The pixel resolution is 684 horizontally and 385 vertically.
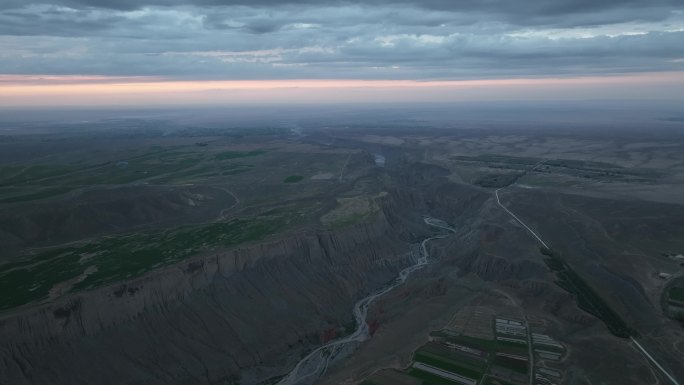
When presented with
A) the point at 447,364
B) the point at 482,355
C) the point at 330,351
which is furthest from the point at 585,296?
the point at 330,351

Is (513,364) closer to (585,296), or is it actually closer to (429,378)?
(429,378)

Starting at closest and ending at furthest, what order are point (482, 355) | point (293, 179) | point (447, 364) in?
point (447, 364) < point (482, 355) < point (293, 179)

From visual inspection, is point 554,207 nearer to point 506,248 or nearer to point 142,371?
point 506,248

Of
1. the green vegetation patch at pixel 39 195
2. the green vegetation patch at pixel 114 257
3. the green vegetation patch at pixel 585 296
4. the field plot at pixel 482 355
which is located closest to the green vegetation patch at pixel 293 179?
the green vegetation patch at pixel 114 257

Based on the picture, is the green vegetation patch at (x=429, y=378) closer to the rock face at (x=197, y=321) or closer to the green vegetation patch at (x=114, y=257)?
the rock face at (x=197, y=321)

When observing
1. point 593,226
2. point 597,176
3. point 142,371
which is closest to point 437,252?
point 593,226

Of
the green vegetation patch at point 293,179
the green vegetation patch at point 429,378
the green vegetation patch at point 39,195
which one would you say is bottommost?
the green vegetation patch at point 429,378

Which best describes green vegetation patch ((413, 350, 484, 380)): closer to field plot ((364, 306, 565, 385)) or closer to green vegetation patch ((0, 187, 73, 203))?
field plot ((364, 306, 565, 385))

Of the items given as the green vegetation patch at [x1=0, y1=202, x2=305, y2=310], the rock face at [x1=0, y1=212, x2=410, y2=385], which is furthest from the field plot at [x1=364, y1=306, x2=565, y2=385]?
the green vegetation patch at [x1=0, y1=202, x2=305, y2=310]
